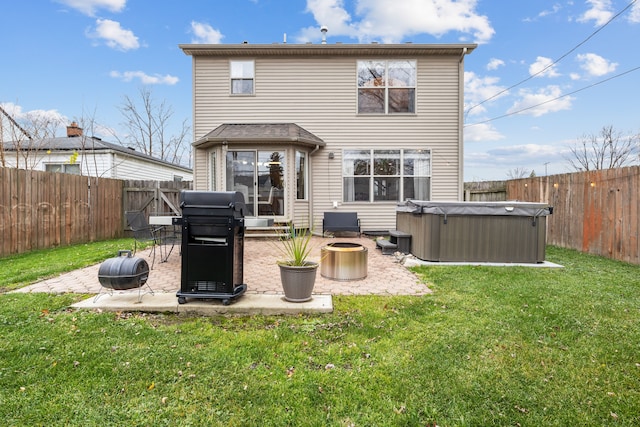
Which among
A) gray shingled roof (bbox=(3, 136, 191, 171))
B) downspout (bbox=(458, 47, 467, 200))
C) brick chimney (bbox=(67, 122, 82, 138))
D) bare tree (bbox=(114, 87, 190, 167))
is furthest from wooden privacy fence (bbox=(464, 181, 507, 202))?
bare tree (bbox=(114, 87, 190, 167))

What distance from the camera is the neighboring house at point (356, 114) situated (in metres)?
9.78

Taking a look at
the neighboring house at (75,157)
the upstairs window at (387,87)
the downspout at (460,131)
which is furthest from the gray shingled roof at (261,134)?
the neighboring house at (75,157)

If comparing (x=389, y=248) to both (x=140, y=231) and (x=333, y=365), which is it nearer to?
(x=333, y=365)

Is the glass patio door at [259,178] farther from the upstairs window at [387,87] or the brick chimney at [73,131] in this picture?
the brick chimney at [73,131]

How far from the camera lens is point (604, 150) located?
725 inches

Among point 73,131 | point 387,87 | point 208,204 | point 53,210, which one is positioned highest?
point 387,87

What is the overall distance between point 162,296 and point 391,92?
868 cm

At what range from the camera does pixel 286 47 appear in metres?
9.51

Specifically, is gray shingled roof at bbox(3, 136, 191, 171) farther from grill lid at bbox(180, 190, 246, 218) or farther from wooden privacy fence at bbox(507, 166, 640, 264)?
wooden privacy fence at bbox(507, 166, 640, 264)

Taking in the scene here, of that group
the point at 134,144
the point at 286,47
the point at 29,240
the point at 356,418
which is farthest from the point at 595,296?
the point at 134,144

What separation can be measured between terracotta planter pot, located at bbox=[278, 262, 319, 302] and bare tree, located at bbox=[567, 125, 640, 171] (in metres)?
19.9

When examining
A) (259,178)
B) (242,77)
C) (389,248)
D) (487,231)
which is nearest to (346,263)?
(389,248)

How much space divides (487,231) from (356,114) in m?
5.53

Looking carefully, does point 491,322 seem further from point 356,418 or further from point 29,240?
point 29,240
